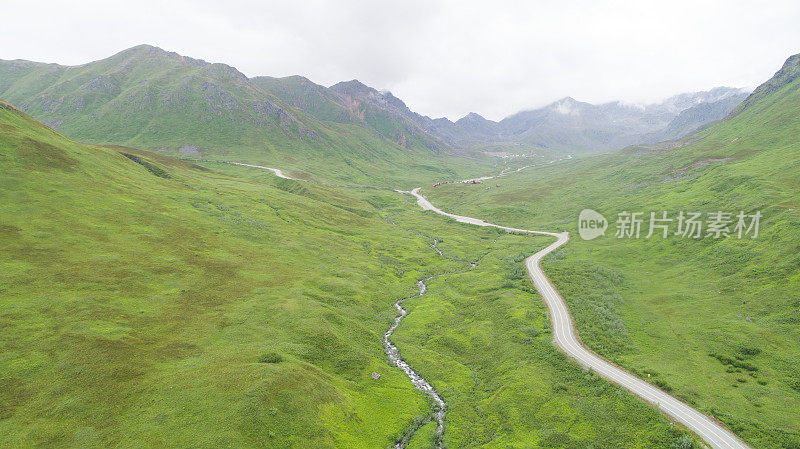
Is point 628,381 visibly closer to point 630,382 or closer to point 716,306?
point 630,382

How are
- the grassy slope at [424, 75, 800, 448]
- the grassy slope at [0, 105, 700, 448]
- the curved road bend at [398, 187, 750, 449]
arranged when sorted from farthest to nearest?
the grassy slope at [424, 75, 800, 448] → the curved road bend at [398, 187, 750, 449] → the grassy slope at [0, 105, 700, 448]

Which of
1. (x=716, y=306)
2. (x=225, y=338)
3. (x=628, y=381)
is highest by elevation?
(x=716, y=306)

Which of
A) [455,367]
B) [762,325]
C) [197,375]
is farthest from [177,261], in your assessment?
[762,325]

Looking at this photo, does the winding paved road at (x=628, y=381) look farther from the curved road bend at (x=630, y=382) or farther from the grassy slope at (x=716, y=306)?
the grassy slope at (x=716, y=306)

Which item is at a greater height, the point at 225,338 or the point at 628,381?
the point at 628,381

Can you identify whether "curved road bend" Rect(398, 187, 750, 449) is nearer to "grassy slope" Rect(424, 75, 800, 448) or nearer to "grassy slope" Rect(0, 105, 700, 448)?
"grassy slope" Rect(424, 75, 800, 448)

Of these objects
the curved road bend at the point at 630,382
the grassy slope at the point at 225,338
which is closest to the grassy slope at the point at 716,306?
the curved road bend at the point at 630,382

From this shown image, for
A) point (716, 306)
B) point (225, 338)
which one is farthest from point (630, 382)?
point (225, 338)

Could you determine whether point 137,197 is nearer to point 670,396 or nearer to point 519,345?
point 519,345

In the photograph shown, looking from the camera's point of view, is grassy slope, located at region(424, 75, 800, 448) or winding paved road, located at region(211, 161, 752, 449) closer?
winding paved road, located at region(211, 161, 752, 449)

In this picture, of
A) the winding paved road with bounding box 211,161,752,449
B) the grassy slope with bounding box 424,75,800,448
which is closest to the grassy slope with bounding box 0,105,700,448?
the winding paved road with bounding box 211,161,752,449
